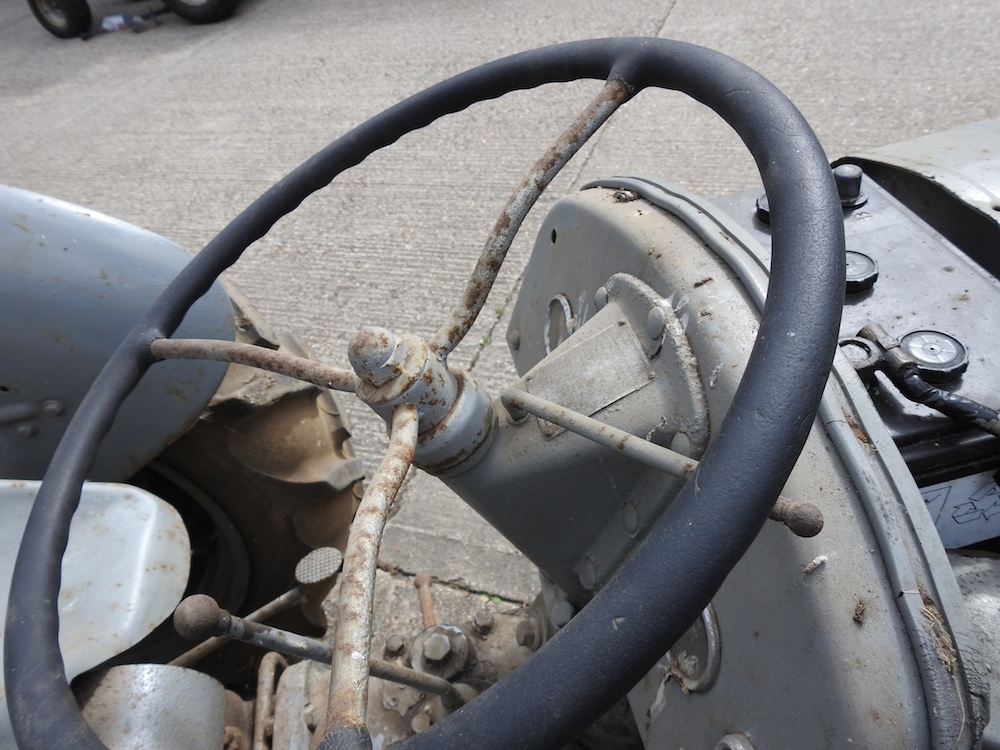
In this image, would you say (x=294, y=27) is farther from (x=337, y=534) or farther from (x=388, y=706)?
(x=388, y=706)

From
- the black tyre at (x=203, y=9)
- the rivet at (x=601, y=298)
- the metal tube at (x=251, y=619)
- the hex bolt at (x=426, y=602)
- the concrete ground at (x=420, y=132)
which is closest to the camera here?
the rivet at (x=601, y=298)

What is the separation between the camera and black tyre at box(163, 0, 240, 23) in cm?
491

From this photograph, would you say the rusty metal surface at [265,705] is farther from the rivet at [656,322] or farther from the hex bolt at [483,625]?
the rivet at [656,322]

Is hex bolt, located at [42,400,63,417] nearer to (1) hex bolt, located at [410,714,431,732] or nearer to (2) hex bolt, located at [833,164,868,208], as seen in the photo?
(1) hex bolt, located at [410,714,431,732]

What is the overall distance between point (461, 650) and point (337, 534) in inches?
15.6

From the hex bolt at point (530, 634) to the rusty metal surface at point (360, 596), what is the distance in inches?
24.3

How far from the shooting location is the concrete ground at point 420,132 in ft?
7.89

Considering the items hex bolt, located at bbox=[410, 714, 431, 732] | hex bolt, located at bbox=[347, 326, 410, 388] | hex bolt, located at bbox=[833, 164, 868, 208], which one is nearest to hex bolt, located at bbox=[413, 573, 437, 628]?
hex bolt, located at bbox=[410, 714, 431, 732]

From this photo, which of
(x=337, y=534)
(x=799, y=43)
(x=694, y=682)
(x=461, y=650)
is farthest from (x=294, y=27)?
(x=694, y=682)

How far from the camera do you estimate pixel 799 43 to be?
126 inches

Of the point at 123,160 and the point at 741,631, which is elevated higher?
the point at 741,631

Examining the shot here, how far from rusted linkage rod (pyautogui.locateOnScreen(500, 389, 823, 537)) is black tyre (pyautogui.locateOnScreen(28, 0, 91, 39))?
5842mm

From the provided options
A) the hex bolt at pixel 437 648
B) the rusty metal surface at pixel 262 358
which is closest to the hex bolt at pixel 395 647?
the hex bolt at pixel 437 648

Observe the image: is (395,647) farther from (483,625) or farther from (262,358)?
(262,358)
